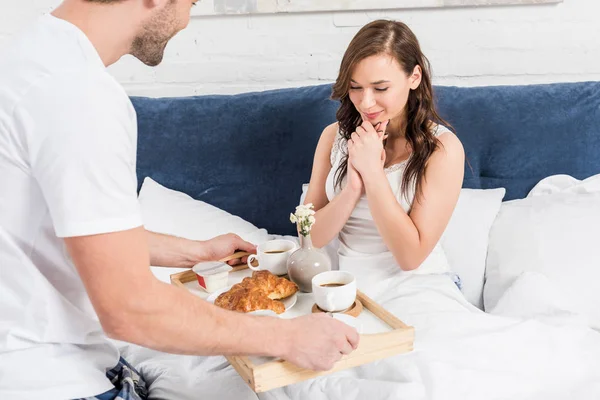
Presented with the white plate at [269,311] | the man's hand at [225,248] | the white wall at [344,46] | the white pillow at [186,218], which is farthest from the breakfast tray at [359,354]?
the white wall at [344,46]

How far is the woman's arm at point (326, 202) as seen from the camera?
1826mm

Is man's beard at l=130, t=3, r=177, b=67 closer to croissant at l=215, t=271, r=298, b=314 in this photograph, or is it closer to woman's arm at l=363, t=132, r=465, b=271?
croissant at l=215, t=271, r=298, b=314

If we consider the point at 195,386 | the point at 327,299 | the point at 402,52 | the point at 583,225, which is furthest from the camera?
the point at 583,225

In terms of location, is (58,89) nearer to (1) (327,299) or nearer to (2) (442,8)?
(1) (327,299)

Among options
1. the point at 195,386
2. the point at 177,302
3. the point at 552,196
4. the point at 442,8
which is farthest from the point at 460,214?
the point at 177,302

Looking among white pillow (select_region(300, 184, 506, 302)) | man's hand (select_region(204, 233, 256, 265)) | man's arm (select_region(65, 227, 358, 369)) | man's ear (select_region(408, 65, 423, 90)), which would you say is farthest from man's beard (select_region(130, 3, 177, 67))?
white pillow (select_region(300, 184, 506, 302))

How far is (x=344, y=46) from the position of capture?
254 cm

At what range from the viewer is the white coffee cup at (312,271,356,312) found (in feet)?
4.22

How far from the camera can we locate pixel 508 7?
8.15 feet

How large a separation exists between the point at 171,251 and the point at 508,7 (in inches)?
66.0

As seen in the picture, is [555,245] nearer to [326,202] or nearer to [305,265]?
[326,202]

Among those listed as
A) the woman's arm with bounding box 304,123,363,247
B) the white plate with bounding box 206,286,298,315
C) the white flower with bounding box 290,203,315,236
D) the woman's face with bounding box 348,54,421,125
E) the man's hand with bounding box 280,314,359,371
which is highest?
the woman's face with bounding box 348,54,421,125

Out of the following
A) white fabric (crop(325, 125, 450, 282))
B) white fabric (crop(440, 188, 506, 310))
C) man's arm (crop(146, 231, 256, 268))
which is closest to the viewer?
man's arm (crop(146, 231, 256, 268))

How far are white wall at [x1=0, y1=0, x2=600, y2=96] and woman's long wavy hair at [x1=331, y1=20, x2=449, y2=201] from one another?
636 mm
